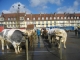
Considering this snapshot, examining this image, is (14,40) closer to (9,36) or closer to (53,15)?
(9,36)

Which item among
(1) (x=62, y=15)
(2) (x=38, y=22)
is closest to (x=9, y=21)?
(2) (x=38, y=22)

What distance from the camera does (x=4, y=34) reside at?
1591 centimetres

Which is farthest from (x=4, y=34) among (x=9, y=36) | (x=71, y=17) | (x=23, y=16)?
(x=71, y=17)

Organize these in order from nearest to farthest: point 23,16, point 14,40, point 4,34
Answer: point 14,40
point 4,34
point 23,16

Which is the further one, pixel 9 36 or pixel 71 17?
pixel 71 17

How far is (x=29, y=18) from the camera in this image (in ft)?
415

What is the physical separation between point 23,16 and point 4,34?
359 ft

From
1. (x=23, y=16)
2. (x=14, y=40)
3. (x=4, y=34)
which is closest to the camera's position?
(x=14, y=40)

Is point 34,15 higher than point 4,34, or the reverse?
point 34,15

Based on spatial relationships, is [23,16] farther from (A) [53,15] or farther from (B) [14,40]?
(B) [14,40]

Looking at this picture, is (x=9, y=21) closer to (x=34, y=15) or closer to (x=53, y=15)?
(x=34, y=15)

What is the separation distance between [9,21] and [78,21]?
5081 cm

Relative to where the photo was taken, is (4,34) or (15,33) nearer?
(15,33)

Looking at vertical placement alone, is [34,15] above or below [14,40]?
above
